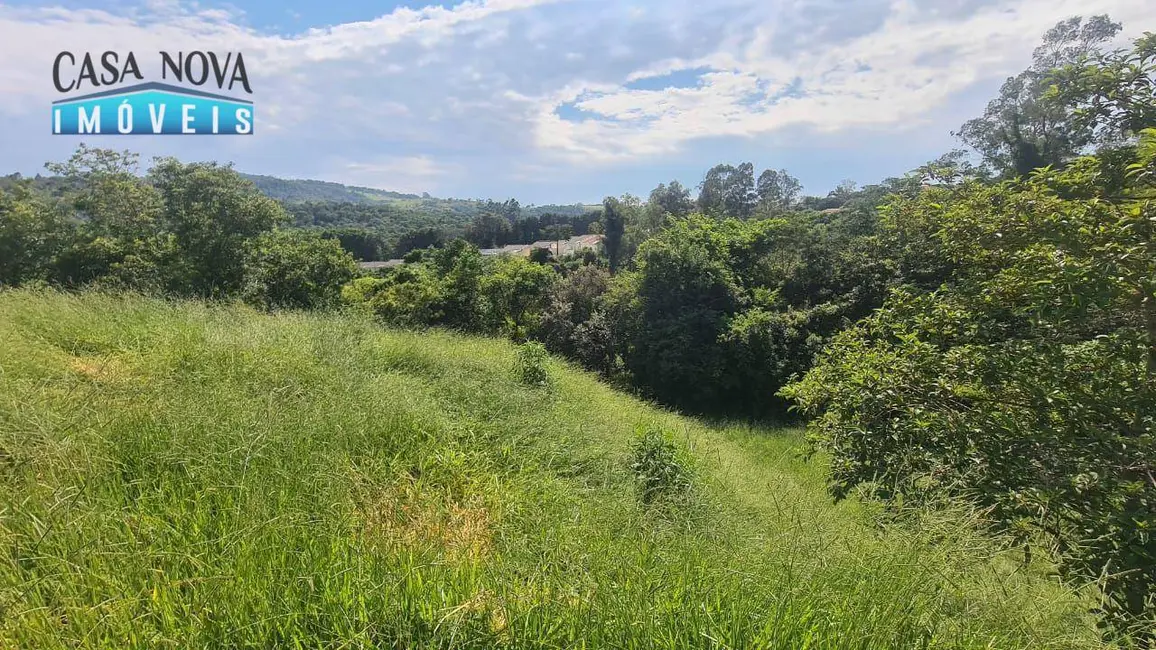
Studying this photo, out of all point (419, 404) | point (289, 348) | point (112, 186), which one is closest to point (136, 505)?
point (419, 404)

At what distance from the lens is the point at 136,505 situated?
2.25m

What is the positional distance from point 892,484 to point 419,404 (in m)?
3.71

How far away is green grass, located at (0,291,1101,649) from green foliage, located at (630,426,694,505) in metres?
0.12

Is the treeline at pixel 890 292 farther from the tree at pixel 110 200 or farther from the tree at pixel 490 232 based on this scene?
→ the tree at pixel 490 232

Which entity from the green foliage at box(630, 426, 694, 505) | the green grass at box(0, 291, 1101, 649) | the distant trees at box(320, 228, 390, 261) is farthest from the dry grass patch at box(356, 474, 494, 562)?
the distant trees at box(320, 228, 390, 261)

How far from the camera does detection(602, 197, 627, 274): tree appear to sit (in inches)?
1388

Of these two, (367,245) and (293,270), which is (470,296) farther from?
(367,245)

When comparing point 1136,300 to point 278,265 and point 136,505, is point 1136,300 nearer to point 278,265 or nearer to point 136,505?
point 136,505

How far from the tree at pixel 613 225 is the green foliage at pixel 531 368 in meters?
26.8

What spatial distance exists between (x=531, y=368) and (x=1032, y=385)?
5.81 m

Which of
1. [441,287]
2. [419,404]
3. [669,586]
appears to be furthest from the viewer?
[441,287]

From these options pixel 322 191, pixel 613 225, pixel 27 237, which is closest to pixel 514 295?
pixel 27 237

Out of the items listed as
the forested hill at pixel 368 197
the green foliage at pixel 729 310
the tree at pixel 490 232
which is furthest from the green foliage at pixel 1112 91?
the forested hill at pixel 368 197

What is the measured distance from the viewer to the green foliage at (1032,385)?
258 cm
